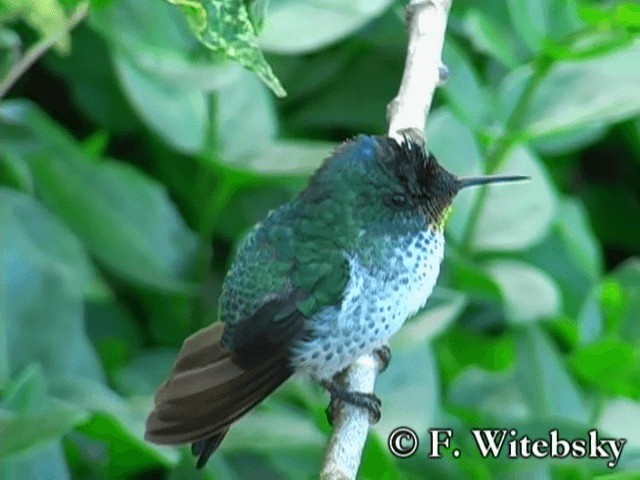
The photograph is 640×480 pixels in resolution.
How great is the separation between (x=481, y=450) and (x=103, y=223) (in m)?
0.68

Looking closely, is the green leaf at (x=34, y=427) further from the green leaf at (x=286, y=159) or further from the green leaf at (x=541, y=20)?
the green leaf at (x=541, y=20)

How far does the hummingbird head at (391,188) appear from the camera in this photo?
123 cm

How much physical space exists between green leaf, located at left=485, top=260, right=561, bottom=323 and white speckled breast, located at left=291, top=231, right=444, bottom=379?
2.57ft

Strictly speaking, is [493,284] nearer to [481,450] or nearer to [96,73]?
[481,450]

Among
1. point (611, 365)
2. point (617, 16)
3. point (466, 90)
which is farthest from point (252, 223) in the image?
point (617, 16)

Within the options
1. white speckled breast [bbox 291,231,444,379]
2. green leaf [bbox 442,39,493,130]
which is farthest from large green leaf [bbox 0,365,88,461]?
green leaf [bbox 442,39,493,130]

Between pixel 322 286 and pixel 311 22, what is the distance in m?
0.87

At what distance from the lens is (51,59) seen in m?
2.45

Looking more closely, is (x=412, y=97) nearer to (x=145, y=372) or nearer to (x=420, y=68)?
(x=420, y=68)

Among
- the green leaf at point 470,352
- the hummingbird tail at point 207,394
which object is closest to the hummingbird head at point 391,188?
the hummingbird tail at point 207,394

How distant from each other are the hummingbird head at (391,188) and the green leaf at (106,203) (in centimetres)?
81

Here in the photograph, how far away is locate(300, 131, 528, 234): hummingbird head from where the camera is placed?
48.6 inches

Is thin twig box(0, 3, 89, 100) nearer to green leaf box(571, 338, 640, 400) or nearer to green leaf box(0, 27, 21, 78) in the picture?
green leaf box(0, 27, 21, 78)

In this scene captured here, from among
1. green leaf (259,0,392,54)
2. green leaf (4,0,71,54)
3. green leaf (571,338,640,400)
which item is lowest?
green leaf (571,338,640,400)
